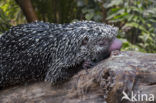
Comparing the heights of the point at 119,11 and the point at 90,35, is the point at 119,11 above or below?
above

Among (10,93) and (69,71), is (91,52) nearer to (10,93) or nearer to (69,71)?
(69,71)

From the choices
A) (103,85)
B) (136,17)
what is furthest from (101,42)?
(136,17)

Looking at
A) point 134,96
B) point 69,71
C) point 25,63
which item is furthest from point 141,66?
point 25,63

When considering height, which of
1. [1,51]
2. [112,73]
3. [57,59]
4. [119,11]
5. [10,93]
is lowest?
[10,93]

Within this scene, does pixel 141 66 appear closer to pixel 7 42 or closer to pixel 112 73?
pixel 112 73

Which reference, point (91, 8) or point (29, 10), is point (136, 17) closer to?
point (91, 8)

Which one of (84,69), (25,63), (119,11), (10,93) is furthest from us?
(119,11)

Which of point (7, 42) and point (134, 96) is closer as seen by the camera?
point (134, 96)

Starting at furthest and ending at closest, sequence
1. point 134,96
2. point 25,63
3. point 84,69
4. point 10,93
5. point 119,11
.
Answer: point 119,11 < point 10,93 < point 25,63 < point 84,69 < point 134,96
